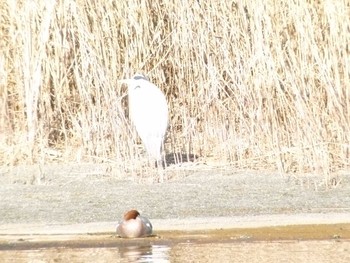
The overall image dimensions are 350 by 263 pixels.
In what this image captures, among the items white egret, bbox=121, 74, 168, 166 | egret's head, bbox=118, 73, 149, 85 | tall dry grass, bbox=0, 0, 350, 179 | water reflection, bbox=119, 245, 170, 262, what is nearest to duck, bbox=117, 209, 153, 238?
water reflection, bbox=119, 245, 170, 262

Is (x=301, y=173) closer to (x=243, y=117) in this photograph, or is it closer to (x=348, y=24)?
(x=243, y=117)

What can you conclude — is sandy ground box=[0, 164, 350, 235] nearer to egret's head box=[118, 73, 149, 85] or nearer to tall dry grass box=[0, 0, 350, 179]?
tall dry grass box=[0, 0, 350, 179]

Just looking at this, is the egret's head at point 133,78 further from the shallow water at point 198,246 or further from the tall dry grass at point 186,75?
the shallow water at point 198,246

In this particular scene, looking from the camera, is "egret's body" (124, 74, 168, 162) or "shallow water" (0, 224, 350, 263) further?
"egret's body" (124, 74, 168, 162)

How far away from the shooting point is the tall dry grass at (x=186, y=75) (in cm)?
946

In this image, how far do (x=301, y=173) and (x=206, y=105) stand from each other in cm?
146

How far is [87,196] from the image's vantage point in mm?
8172

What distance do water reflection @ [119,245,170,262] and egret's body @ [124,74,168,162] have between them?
3372 mm

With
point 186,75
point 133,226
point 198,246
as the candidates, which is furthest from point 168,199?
point 186,75

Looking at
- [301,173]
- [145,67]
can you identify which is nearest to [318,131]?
[301,173]

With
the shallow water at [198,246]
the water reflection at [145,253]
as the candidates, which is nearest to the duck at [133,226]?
the shallow water at [198,246]

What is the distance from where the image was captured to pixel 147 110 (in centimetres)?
988

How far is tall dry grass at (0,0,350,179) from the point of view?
946 centimetres

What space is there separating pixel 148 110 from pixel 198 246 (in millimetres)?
3903
